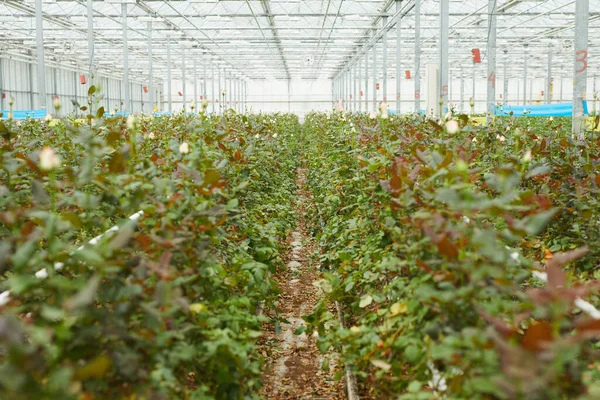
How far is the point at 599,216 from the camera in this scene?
334cm

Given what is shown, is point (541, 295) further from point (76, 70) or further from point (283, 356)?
point (76, 70)

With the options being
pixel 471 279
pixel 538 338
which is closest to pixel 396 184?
pixel 471 279

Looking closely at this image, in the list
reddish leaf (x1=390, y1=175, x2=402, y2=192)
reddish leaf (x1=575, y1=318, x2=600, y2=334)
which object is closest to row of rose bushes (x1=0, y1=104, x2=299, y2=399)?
reddish leaf (x1=390, y1=175, x2=402, y2=192)

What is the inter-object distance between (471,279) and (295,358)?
2.55 metres

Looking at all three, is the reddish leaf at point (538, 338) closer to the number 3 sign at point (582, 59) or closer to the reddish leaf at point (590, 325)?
the reddish leaf at point (590, 325)

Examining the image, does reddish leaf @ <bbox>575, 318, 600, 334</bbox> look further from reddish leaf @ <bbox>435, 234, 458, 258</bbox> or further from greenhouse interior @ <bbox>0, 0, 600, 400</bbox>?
reddish leaf @ <bbox>435, 234, 458, 258</bbox>

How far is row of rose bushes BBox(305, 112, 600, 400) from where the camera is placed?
4.71ft

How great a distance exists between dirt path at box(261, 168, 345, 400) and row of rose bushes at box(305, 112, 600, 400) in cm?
33

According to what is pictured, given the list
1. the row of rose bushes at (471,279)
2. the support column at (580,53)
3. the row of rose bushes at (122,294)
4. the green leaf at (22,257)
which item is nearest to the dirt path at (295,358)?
the row of rose bushes at (471,279)

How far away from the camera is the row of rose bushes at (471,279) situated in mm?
1436

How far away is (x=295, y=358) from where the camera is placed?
4.03 metres

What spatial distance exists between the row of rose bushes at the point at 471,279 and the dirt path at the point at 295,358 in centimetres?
33

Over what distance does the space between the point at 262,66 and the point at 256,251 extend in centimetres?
3547

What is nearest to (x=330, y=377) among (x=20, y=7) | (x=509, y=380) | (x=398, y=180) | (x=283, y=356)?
(x=283, y=356)
